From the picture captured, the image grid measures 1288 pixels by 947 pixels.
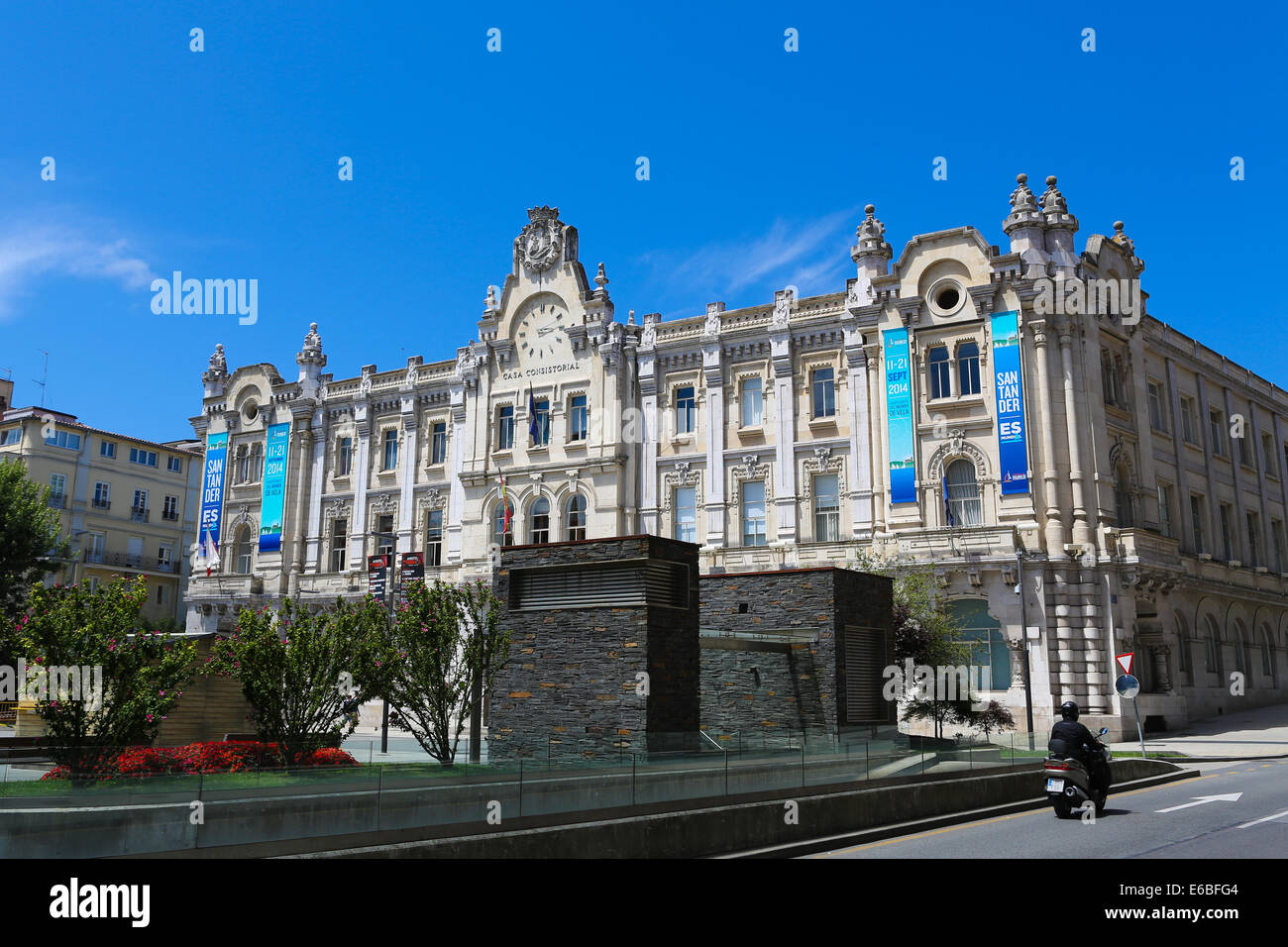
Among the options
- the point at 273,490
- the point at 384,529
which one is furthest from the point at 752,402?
the point at 273,490

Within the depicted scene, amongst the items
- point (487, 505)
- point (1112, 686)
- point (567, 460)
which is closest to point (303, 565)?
point (487, 505)

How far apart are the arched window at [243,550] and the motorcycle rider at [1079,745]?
5213 cm

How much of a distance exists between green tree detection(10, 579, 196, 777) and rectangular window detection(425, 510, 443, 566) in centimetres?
3647

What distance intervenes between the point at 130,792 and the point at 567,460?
135 feet

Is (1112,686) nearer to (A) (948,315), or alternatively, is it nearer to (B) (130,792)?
(A) (948,315)

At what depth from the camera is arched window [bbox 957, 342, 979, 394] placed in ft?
139

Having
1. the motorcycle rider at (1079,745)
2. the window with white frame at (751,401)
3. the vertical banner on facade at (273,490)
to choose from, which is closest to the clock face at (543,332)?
the window with white frame at (751,401)

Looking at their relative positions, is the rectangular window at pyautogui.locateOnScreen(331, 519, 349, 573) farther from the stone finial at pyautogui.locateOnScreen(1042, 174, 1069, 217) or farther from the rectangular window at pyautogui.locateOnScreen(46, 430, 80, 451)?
the stone finial at pyautogui.locateOnScreen(1042, 174, 1069, 217)

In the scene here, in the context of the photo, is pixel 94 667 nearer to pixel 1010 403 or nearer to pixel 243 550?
pixel 1010 403

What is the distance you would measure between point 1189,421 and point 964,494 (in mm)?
15936

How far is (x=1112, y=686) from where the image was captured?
3816 centimetres

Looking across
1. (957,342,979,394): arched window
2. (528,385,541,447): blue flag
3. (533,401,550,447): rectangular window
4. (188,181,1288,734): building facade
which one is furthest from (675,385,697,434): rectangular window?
(957,342,979,394): arched window

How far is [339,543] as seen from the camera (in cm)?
5756
